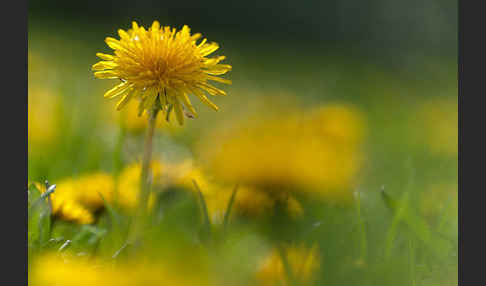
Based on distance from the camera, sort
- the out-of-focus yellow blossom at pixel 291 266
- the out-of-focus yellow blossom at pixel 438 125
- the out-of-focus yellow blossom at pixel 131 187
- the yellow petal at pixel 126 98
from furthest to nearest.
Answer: the out-of-focus yellow blossom at pixel 438 125 → the out-of-focus yellow blossom at pixel 131 187 → the yellow petal at pixel 126 98 → the out-of-focus yellow blossom at pixel 291 266

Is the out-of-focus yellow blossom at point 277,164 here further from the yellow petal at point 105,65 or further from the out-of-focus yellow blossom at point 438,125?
the out-of-focus yellow blossom at point 438,125

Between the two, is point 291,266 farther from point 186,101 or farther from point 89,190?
point 89,190

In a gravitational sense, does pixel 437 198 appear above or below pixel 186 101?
below

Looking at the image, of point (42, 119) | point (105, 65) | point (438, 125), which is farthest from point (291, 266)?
point (438, 125)

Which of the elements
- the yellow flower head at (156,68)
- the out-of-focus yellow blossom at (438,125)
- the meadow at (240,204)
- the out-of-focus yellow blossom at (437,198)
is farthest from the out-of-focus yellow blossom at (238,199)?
the out-of-focus yellow blossom at (438,125)

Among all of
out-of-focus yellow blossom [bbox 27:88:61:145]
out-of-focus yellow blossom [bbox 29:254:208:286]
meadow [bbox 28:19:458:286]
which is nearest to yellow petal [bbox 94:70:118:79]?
meadow [bbox 28:19:458:286]

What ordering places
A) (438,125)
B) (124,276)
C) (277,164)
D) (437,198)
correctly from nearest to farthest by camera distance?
(124,276) → (277,164) → (437,198) → (438,125)

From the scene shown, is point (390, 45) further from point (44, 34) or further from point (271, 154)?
point (271, 154)
